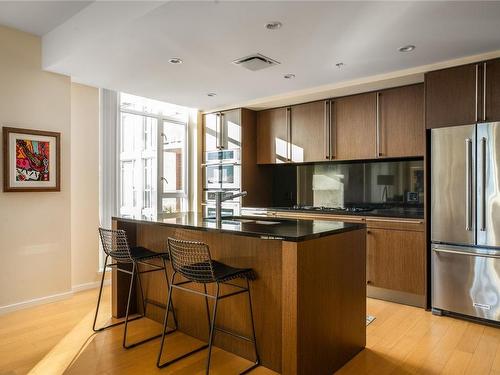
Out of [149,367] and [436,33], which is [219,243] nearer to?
[149,367]

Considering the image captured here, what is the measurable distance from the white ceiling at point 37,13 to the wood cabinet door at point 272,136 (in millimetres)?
2749

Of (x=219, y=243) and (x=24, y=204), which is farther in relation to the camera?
(x=24, y=204)

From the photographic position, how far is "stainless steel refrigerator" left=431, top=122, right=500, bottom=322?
9.97 ft

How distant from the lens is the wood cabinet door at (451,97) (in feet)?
10.4

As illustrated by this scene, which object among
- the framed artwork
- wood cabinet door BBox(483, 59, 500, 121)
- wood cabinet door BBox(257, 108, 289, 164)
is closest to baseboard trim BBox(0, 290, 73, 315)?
the framed artwork

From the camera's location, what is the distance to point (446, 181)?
10.8 feet

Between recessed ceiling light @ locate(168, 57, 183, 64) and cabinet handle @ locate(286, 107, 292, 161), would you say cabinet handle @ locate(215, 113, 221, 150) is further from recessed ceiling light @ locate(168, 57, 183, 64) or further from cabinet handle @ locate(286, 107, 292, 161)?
recessed ceiling light @ locate(168, 57, 183, 64)

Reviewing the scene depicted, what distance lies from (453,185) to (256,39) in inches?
87.6

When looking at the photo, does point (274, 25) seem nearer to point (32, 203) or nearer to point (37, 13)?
point (37, 13)

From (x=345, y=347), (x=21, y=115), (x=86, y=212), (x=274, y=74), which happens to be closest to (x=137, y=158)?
(x=86, y=212)

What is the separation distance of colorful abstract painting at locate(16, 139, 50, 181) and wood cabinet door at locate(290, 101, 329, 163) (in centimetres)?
296

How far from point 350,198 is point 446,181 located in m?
1.42

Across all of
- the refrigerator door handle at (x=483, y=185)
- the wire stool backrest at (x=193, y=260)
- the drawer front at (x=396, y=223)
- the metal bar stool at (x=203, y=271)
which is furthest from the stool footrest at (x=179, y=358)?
the refrigerator door handle at (x=483, y=185)

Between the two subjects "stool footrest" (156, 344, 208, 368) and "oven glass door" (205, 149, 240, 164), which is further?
"oven glass door" (205, 149, 240, 164)
